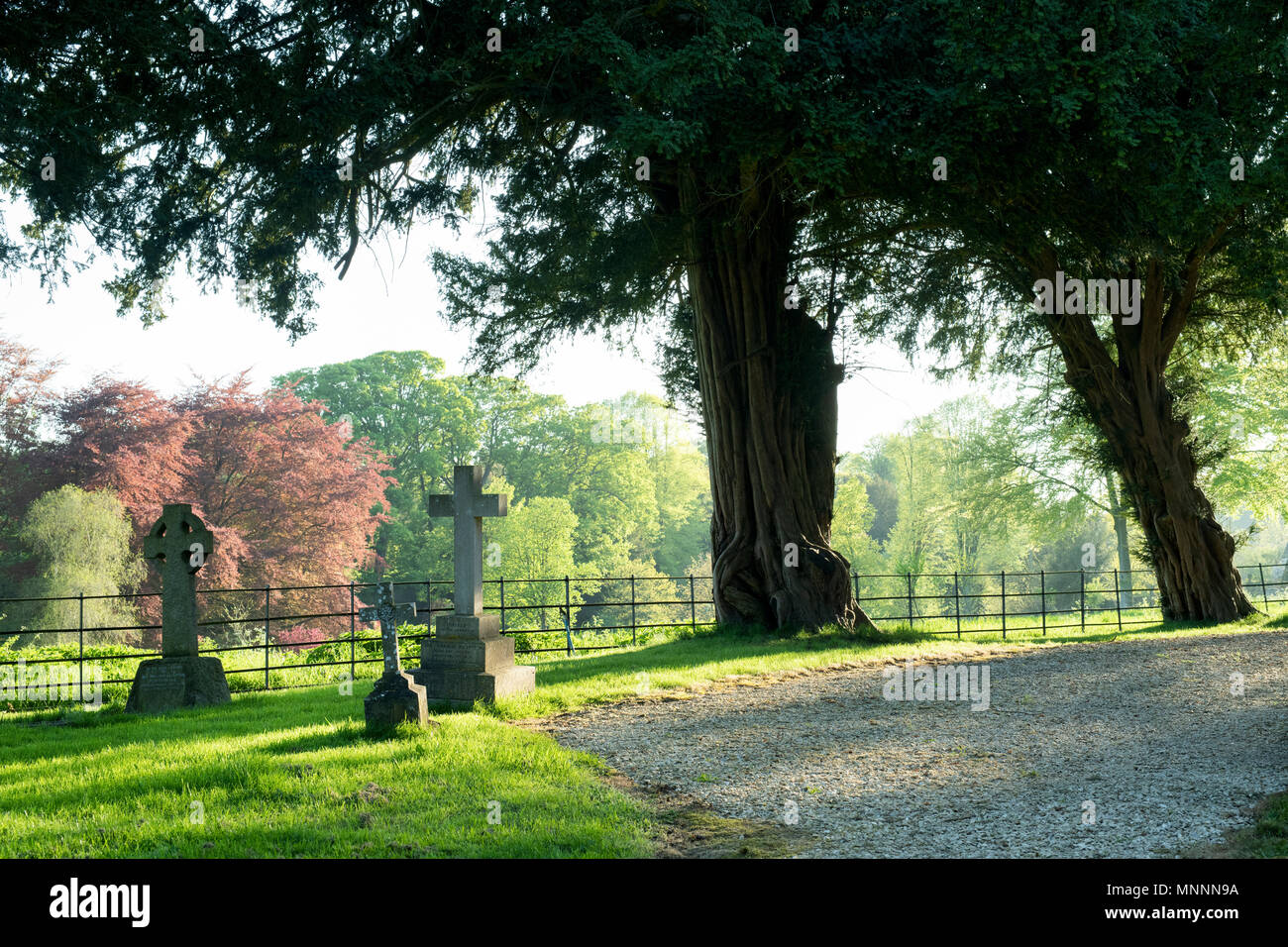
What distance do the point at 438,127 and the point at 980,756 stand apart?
29.8ft

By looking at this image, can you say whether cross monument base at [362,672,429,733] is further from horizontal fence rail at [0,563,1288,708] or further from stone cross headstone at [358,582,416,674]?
horizontal fence rail at [0,563,1288,708]

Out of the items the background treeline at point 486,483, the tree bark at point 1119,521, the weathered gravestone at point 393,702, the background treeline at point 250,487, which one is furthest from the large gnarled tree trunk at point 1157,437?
the weathered gravestone at point 393,702

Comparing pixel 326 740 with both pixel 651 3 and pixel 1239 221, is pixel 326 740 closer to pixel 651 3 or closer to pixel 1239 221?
pixel 651 3

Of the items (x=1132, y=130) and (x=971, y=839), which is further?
(x=1132, y=130)

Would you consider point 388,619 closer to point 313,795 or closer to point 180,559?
point 313,795

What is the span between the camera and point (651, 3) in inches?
385

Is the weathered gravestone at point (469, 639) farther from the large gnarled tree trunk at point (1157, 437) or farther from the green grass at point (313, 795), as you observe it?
the large gnarled tree trunk at point (1157, 437)

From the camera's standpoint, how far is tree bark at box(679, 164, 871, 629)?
1387 centimetres

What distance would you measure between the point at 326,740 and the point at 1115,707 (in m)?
7.10

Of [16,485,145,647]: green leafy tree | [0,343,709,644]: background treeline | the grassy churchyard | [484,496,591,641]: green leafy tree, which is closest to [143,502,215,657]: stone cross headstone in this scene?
the grassy churchyard

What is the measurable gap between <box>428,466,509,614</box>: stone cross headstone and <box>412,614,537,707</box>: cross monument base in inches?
11.4

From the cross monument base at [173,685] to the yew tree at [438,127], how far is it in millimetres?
4283

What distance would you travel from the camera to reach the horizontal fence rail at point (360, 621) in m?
12.9
